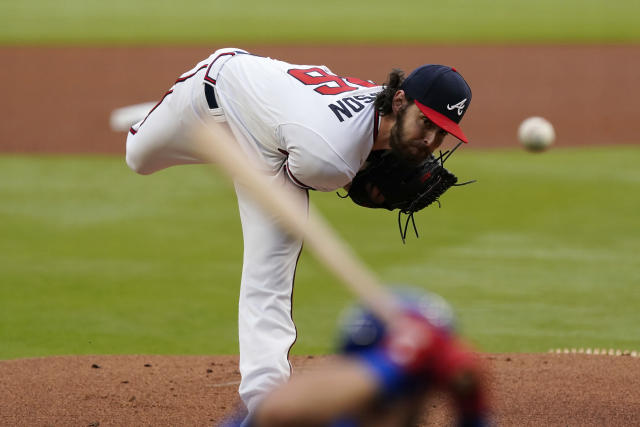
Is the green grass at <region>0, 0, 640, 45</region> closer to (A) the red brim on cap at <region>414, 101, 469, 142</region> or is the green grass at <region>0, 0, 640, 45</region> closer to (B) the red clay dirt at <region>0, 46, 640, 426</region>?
(B) the red clay dirt at <region>0, 46, 640, 426</region>

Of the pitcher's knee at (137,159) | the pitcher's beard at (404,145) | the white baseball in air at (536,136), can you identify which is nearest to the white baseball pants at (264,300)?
the pitcher's beard at (404,145)

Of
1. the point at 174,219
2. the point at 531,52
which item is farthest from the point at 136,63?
the point at 174,219

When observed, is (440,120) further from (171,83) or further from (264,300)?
(171,83)

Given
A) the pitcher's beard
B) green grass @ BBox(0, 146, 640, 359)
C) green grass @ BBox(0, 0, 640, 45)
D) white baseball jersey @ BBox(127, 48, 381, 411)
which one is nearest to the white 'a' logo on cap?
the pitcher's beard

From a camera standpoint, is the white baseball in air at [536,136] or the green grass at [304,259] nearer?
the green grass at [304,259]

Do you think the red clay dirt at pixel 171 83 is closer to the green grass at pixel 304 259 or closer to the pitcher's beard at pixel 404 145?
the green grass at pixel 304 259

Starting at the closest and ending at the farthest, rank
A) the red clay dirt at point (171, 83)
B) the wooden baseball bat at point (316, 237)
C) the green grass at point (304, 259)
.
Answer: the wooden baseball bat at point (316, 237) → the red clay dirt at point (171, 83) → the green grass at point (304, 259)

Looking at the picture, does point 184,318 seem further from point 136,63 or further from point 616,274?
point 136,63

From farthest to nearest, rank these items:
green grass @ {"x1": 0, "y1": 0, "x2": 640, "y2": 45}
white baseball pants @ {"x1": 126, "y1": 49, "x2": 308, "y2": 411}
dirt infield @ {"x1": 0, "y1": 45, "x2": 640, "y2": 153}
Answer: green grass @ {"x1": 0, "y1": 0, "x2": 640, "y2": 45} → dirt infield @ {"x1": 0, "y1": 45, "x2": 640, "y2": 153} → white baseball pants @ {"x1": 126, "y1": 49, "x2": 308, "y2": 411}
